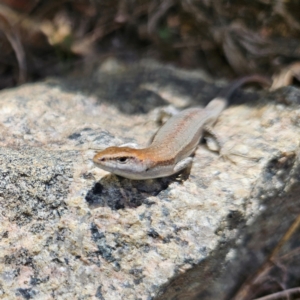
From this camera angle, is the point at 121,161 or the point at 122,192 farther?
the point at 122,192

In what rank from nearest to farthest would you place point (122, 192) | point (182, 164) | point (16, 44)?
point (122, 192)
point (182, 164)
point (16, 44)

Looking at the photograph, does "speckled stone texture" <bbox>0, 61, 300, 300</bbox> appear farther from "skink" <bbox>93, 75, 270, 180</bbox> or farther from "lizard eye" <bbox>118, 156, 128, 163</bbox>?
"lizard eye" <bbox>118, 156, 128, 163</bbox>

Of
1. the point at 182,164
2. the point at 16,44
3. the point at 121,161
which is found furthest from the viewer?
the point at 16,44

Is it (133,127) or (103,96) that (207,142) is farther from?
(103,96)

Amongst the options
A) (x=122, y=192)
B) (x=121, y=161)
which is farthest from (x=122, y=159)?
(x=122, y=192)

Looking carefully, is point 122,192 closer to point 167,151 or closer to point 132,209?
point 132,209

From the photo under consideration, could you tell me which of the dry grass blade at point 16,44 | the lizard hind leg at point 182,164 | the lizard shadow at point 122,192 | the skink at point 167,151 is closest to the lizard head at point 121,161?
the skink at point 167,151

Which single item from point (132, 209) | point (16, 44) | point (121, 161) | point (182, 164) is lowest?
point (132, 209)

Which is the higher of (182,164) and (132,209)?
(182,164)
